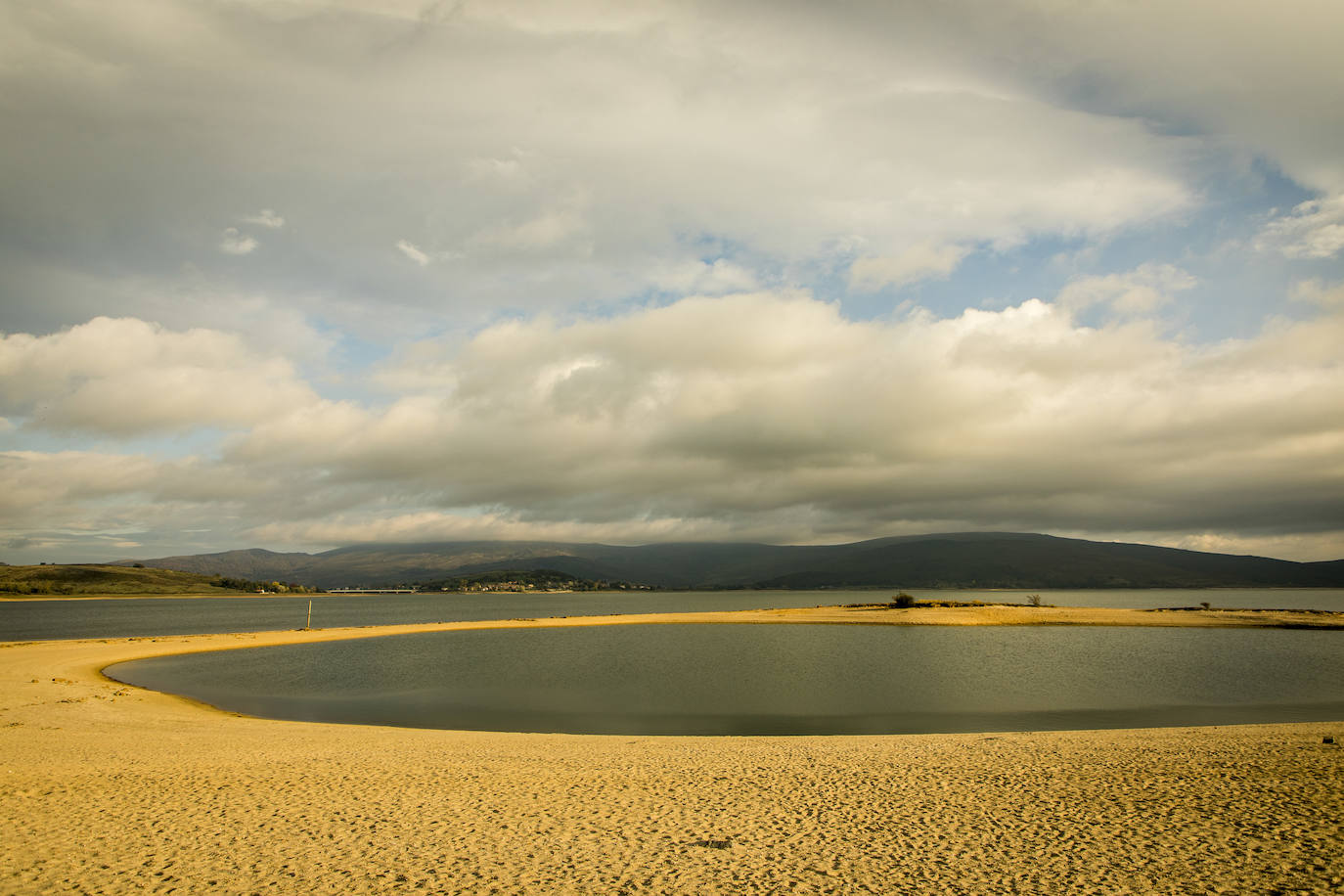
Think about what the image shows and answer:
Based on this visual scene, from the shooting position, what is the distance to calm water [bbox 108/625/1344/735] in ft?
82.4

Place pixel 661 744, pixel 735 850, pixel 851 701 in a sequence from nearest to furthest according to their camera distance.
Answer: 1. pixel 735 850
2. pixel 661 744
3. pixel 851 701

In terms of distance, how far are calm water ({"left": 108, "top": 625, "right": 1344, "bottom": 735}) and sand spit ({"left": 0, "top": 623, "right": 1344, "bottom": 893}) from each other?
6.37 metres

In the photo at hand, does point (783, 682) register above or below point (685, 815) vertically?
below

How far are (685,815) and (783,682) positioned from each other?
23.3m

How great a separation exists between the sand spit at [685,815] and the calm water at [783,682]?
20.9 ft

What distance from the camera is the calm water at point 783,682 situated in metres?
25.1

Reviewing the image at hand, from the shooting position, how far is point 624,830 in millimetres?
11000

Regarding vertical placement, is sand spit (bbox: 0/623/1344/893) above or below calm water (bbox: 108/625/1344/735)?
above

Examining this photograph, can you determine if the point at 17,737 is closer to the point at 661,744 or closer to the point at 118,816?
the point at 118,816

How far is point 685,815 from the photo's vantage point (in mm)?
11789

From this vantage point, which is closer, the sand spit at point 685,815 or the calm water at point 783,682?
the sand spit at point 685,815

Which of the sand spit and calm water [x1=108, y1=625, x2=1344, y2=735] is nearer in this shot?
the sand spit

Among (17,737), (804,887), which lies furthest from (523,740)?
(17,737)

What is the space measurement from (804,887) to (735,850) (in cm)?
159
